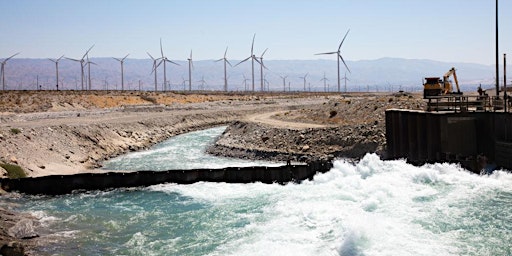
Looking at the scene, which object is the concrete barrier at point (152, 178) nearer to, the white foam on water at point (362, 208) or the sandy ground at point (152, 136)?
the white foam on water at point (362, 208)

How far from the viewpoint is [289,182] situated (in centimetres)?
3703

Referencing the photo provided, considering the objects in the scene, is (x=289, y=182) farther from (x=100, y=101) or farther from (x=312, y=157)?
(x=100, y=101)

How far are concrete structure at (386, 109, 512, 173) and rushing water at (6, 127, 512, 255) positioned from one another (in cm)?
142

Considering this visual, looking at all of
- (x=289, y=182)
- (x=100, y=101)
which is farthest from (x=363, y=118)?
(x=100, y=101)

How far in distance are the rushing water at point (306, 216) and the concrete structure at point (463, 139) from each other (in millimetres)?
1420

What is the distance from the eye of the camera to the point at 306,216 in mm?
26984

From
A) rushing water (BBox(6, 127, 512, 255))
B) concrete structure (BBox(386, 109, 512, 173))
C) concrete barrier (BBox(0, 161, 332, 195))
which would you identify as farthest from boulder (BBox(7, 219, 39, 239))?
concrete structure (BBox(386, 109, 512, 173))

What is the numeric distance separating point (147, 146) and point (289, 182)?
27.4 m

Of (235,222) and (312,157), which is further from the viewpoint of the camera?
(312,157)

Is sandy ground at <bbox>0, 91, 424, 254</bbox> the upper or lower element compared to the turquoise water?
upper

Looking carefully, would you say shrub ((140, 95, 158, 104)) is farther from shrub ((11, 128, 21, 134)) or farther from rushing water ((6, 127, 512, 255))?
rushing water ((6, 127, 512, 255))

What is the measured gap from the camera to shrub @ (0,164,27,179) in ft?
126

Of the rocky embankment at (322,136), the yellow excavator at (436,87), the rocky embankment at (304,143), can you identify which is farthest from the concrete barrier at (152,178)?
the yellow excavator at (436,87)

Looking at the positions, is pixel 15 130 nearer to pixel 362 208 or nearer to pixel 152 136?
pixel 152 136
